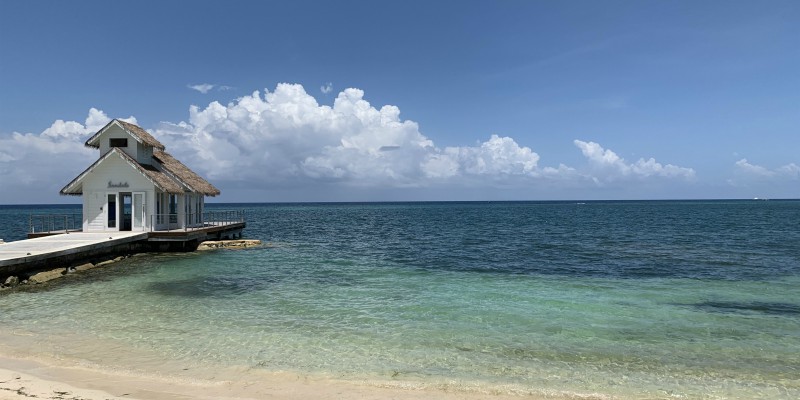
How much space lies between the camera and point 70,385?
862 cm

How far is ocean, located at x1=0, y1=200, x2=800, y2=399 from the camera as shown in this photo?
32.3 ft

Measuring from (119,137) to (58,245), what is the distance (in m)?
9.81

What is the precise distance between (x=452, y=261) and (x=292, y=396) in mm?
21158

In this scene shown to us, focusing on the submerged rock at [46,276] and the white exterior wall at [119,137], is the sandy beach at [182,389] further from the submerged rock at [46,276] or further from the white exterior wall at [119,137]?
the white exterior wall at [119,137]

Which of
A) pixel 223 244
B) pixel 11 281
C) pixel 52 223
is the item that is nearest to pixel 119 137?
pixel 52 223

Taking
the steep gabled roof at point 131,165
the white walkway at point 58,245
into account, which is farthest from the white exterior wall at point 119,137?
the white walkway at point 58,245

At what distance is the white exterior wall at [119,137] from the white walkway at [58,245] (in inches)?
208

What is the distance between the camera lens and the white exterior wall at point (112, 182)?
98.9 feet

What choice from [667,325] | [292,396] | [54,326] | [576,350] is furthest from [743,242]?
[54,326]

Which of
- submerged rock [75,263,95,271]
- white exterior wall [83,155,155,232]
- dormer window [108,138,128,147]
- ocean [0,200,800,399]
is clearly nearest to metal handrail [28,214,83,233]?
white exterior wall [83,155,155,232]

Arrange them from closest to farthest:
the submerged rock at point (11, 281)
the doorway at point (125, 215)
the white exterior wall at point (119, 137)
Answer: the submerged rock at point (11, 281) < the doorway at point (125, 215) < the white exterior wall at point (119, 137)

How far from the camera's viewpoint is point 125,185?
3034cm

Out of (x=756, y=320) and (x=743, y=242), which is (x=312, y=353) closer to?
(x=756, y=320)

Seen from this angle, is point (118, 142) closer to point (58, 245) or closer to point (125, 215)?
point (125, 215)
